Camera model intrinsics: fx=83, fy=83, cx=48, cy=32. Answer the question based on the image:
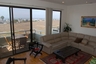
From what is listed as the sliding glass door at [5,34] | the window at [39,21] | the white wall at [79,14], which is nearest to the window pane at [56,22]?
the white wall at [79,14]

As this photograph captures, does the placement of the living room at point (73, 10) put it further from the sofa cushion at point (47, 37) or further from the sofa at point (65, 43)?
the sofa cushion at point (47, 37)

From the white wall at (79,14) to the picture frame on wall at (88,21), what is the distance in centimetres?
20

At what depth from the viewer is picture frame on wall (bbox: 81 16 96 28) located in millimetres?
5416

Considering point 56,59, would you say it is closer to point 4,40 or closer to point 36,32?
point 36,32

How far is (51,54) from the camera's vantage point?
14.6 ft

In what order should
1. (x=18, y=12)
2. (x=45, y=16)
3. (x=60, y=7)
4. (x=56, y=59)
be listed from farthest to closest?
(x=60, y=7), (x=45, y=16), (x=18, y=12), (x=56, y=59)

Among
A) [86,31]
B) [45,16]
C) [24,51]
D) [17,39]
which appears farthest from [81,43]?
[17,39]

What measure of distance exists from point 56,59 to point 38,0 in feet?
11.1

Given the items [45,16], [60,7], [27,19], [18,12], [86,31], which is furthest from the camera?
[60,7]

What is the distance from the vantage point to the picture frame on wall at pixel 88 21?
17.8ft

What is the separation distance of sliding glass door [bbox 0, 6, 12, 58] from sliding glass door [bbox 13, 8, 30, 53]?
34 cm

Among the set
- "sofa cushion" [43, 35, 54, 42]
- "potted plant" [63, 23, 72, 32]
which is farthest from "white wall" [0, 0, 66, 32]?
"sofa cushion" [43, 35, 54, 42]

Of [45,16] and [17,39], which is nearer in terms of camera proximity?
[17,39]

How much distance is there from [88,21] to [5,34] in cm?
516
